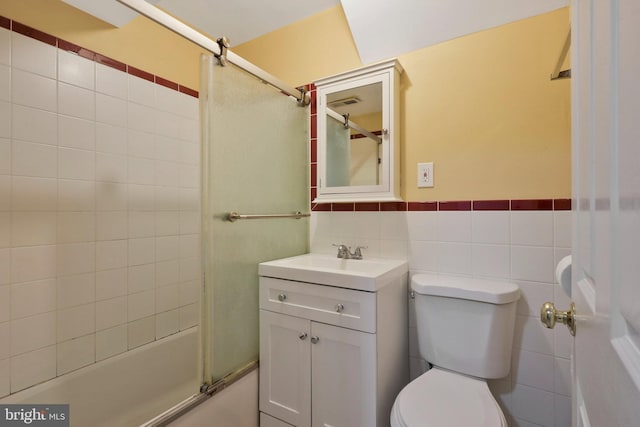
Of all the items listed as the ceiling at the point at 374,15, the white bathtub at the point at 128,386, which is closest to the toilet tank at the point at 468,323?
the white bathtub at the point at 128,386

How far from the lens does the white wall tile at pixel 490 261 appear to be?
133 cm

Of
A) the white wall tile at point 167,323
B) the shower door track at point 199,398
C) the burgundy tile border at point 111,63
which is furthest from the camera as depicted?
the white wall tile at point 167,323

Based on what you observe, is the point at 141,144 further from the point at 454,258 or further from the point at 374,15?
the point at 454,258

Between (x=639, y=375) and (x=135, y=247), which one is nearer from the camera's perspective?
(x=639, y=375)

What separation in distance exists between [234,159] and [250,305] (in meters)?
0.72

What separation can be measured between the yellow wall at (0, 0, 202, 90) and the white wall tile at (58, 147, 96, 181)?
1.77 ft

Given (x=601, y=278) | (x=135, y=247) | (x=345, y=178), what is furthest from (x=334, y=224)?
(x=601, y=278)

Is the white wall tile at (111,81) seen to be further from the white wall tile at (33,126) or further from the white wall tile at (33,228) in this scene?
the white wall tile at (33,228)

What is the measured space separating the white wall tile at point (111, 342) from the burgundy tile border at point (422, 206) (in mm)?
1724

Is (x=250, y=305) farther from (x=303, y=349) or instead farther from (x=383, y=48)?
(x=383, y=48)

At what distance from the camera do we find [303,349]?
136 cm

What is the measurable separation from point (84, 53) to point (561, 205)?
2320 millimetres

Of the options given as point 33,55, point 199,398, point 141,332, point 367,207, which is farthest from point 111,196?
point 367,207

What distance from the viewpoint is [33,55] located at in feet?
4.37
